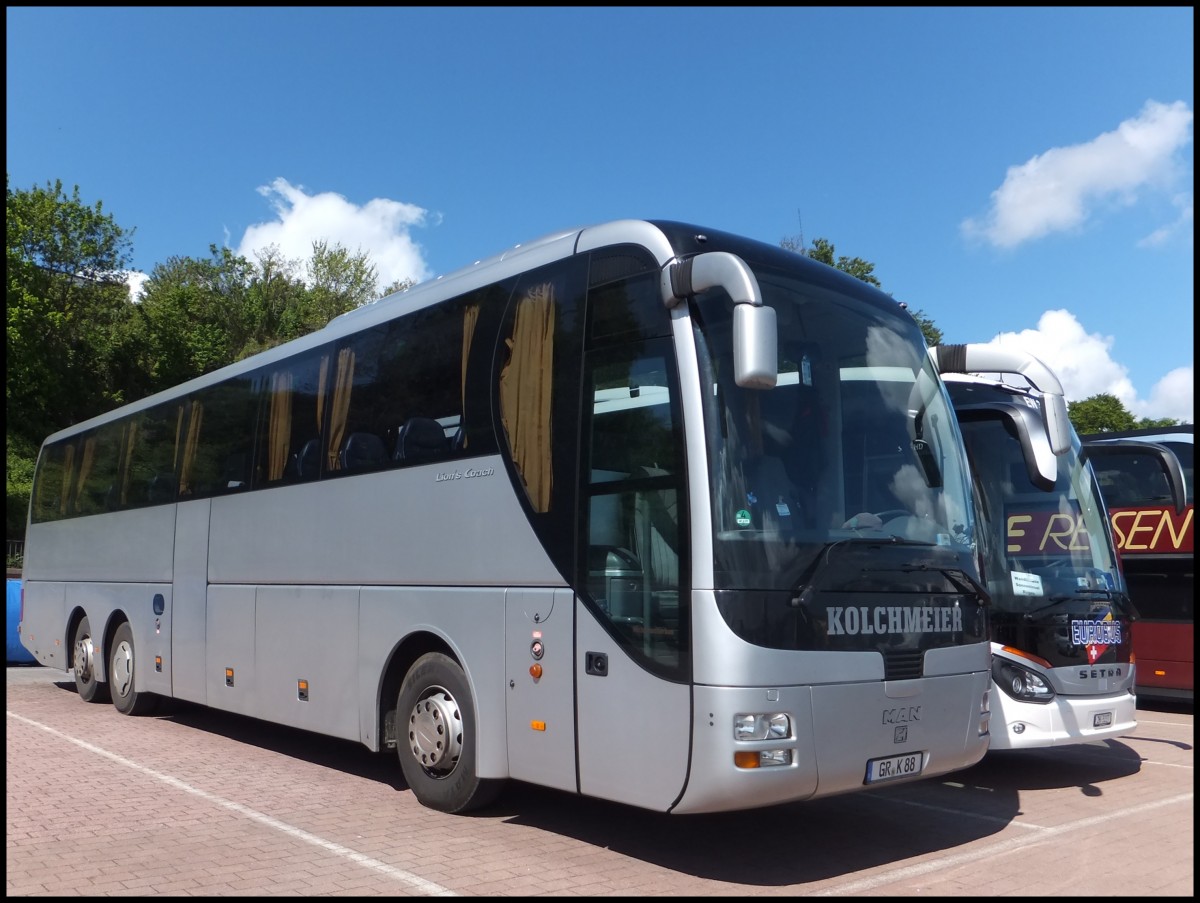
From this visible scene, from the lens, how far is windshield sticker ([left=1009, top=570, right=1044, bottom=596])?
8688 millimetres

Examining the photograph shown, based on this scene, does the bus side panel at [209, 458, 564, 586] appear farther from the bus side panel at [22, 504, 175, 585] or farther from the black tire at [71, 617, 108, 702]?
the black tire at [71, 617, 108, 702]

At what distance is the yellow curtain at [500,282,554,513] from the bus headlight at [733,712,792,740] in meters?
1.81

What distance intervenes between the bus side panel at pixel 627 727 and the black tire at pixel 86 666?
971cm

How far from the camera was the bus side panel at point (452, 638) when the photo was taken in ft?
22.7

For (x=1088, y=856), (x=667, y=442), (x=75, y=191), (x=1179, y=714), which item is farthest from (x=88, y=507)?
(x=75, y=191)

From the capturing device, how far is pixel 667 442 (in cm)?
592

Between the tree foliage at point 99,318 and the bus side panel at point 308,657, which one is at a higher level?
the tree foliage at point 99,318

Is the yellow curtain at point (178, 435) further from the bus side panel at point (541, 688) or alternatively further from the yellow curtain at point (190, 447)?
the bus side panel at point (541, 688)

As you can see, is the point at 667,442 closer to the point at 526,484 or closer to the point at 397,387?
the point at 526,484

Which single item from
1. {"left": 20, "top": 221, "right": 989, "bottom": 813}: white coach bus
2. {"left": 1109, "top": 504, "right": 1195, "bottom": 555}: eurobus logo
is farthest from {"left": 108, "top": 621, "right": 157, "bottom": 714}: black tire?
{"left": 1109, "top": 504, "right": 1195, "bottom": 555}: eurobus logo

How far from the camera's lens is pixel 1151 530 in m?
13.1

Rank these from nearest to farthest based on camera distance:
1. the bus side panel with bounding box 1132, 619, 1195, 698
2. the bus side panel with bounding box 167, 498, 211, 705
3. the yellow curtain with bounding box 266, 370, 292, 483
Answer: the yellow curtain with bounding box 266, 370, 292, 483
the bus side panel with bounding box 167, 498, 211, 705
the bus side panel with bounding box 1132, 619, 1195, 698

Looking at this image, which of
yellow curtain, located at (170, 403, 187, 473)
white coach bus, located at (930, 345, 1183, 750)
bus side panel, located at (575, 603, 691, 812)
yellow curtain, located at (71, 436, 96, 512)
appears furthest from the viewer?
yellow curtain, located at (71, 436, 96, 512)

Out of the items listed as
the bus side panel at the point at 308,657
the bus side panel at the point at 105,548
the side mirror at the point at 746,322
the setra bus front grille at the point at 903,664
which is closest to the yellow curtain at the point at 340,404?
the bus side panel at the point at 308,657
